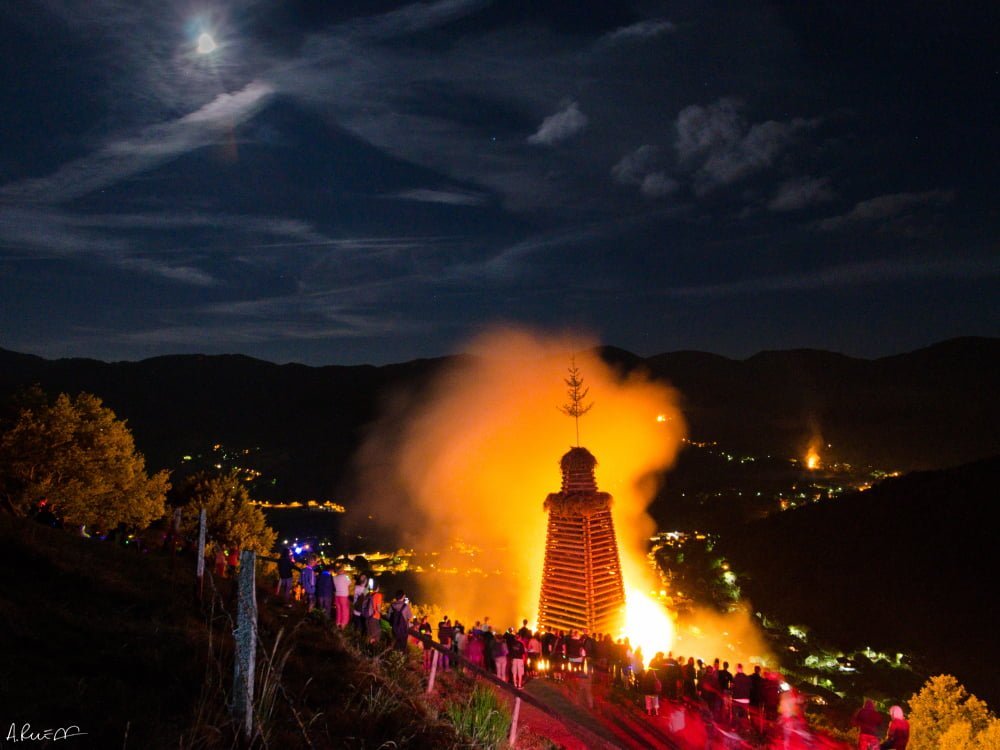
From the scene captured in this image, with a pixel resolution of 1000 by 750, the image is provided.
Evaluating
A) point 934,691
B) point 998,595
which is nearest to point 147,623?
point 934,691

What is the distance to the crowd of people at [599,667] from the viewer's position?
10570 mm

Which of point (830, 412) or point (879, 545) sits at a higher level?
point (830, 412)

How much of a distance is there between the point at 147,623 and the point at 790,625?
123ft

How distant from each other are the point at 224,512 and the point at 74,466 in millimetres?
9081

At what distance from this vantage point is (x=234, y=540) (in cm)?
A: 2947

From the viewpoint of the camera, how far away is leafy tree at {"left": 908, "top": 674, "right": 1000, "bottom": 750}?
1529cm

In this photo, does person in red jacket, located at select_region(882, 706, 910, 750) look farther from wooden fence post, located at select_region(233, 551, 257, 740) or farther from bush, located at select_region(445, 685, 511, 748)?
wooden fence post, located at select_region(233, 551, 257, 740)

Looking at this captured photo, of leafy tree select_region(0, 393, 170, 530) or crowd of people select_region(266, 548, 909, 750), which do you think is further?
leafy tree select_region(0, 393, 170, 530)

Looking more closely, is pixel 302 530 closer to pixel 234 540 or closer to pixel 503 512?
pixel 503 512

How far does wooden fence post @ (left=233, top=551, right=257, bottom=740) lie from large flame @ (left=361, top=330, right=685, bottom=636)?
1605 cm

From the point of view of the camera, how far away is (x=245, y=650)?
479cm

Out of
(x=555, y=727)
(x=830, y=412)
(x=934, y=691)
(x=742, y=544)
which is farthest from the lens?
(x=830, y=412)
